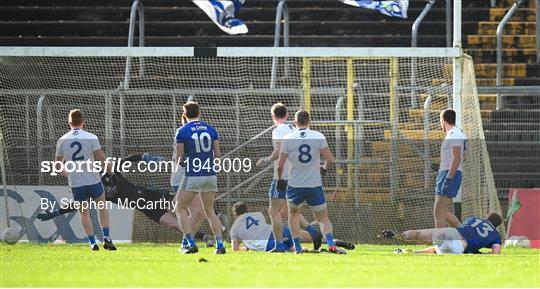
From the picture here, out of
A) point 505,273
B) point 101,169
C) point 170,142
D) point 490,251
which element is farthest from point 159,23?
point 505,273

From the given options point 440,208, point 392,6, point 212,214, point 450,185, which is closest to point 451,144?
point 450,185

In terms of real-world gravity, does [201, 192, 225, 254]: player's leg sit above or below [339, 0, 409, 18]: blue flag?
below

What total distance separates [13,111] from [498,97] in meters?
7.79

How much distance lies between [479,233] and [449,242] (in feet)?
1.31

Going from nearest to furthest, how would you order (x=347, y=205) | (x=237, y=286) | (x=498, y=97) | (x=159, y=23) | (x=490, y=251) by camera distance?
(x=237, y=286)
(x=490, y=251)
(x=347, y=205)
(x=498, y=97)
(x=159, y=23)

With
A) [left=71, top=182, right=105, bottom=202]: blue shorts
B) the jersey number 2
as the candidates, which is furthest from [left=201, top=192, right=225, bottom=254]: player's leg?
the jersey number 2

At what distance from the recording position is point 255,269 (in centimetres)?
1496

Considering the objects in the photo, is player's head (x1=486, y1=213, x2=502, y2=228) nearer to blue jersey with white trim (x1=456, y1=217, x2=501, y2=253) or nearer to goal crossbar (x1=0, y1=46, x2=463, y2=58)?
blue jersey with white trim (x1=456, y1=217, x2=501, y2=253)

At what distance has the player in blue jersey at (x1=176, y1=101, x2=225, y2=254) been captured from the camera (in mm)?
17578

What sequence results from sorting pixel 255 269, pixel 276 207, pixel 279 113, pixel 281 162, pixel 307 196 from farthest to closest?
pixel 276 207, pixel 279 113, pixel 307 196, pixel 281 162, pixel 255 269

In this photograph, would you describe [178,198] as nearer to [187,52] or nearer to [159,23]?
[187,52]

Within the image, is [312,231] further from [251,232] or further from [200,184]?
[200,184]

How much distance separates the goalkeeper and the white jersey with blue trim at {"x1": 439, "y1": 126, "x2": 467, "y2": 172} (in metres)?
3.54

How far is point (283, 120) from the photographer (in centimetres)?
1823
